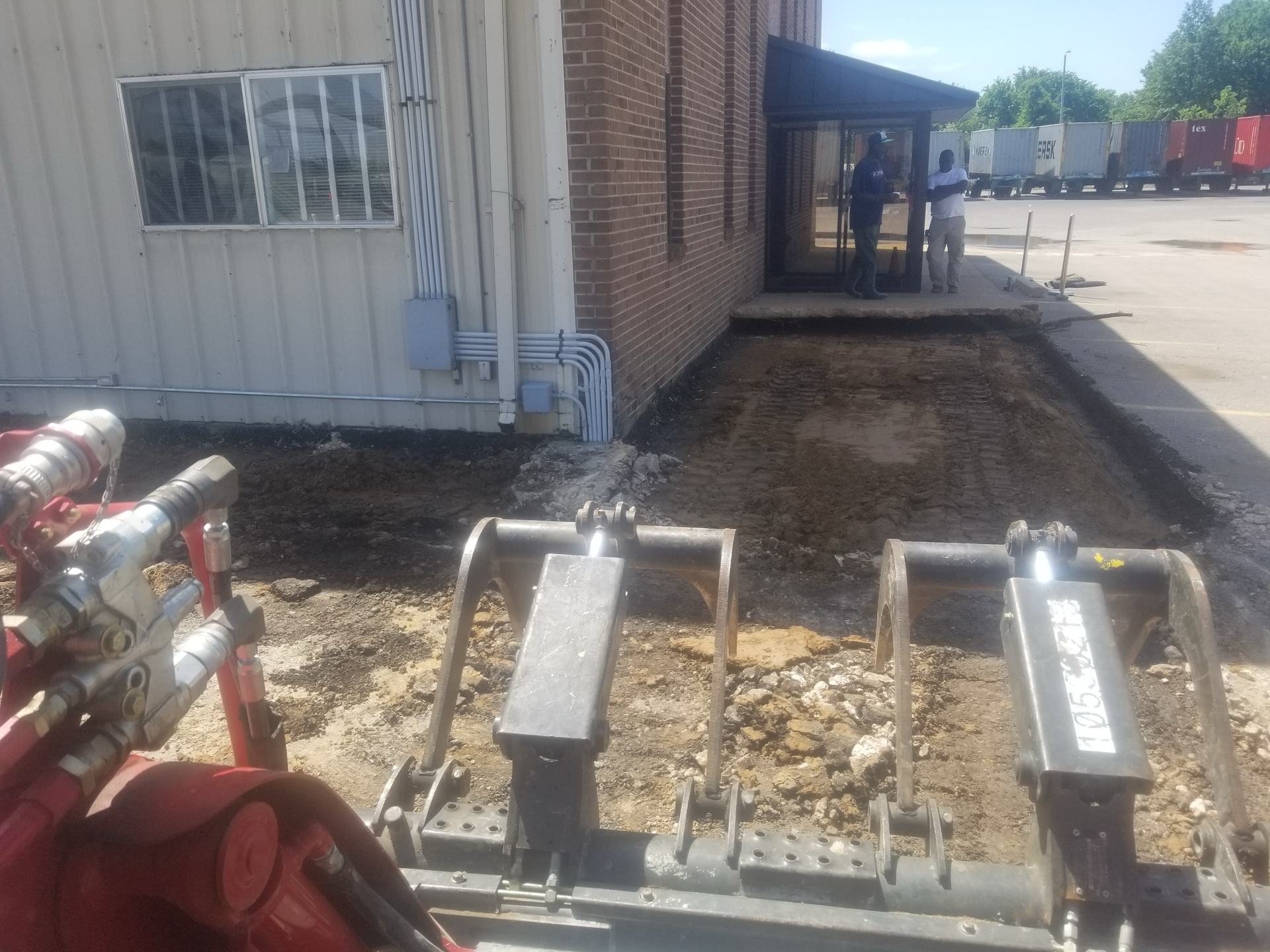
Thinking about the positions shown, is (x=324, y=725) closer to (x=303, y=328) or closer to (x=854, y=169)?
(x=303, y=328)

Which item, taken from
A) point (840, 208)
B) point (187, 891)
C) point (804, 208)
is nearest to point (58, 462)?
point (187, 891)

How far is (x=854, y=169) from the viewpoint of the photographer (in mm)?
12484

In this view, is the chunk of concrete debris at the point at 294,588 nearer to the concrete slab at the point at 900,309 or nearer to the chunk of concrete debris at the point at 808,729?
the chunk of concrete debris at the point at 808,729

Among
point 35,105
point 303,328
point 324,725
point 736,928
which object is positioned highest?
point 35,105

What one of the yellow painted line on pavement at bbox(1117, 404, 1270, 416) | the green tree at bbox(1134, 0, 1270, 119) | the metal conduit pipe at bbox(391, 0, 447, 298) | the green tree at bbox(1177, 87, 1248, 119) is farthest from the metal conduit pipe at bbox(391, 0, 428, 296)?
the green tree at bbox(1134, 0, 1270, 119)

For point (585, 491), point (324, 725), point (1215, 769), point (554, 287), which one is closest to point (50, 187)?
point (554, 287)

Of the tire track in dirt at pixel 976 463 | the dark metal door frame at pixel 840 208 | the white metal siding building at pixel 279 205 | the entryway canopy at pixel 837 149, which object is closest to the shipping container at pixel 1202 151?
the entryway canopy at pixel 837 149

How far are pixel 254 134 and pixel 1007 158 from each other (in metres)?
49.6

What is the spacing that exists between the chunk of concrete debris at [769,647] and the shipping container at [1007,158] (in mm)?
50307

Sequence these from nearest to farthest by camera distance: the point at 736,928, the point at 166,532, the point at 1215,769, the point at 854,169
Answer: the point at 166,532 < the point at 736,928 < the point at 1215,769 < the point at 854,169

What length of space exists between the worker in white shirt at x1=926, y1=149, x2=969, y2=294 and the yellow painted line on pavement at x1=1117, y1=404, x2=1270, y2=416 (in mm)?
5236

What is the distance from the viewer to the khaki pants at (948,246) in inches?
515

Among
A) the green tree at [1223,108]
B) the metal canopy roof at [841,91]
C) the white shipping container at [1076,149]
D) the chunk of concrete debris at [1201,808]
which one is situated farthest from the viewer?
the green tree at [1223,108]

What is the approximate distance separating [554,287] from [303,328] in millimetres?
2044
